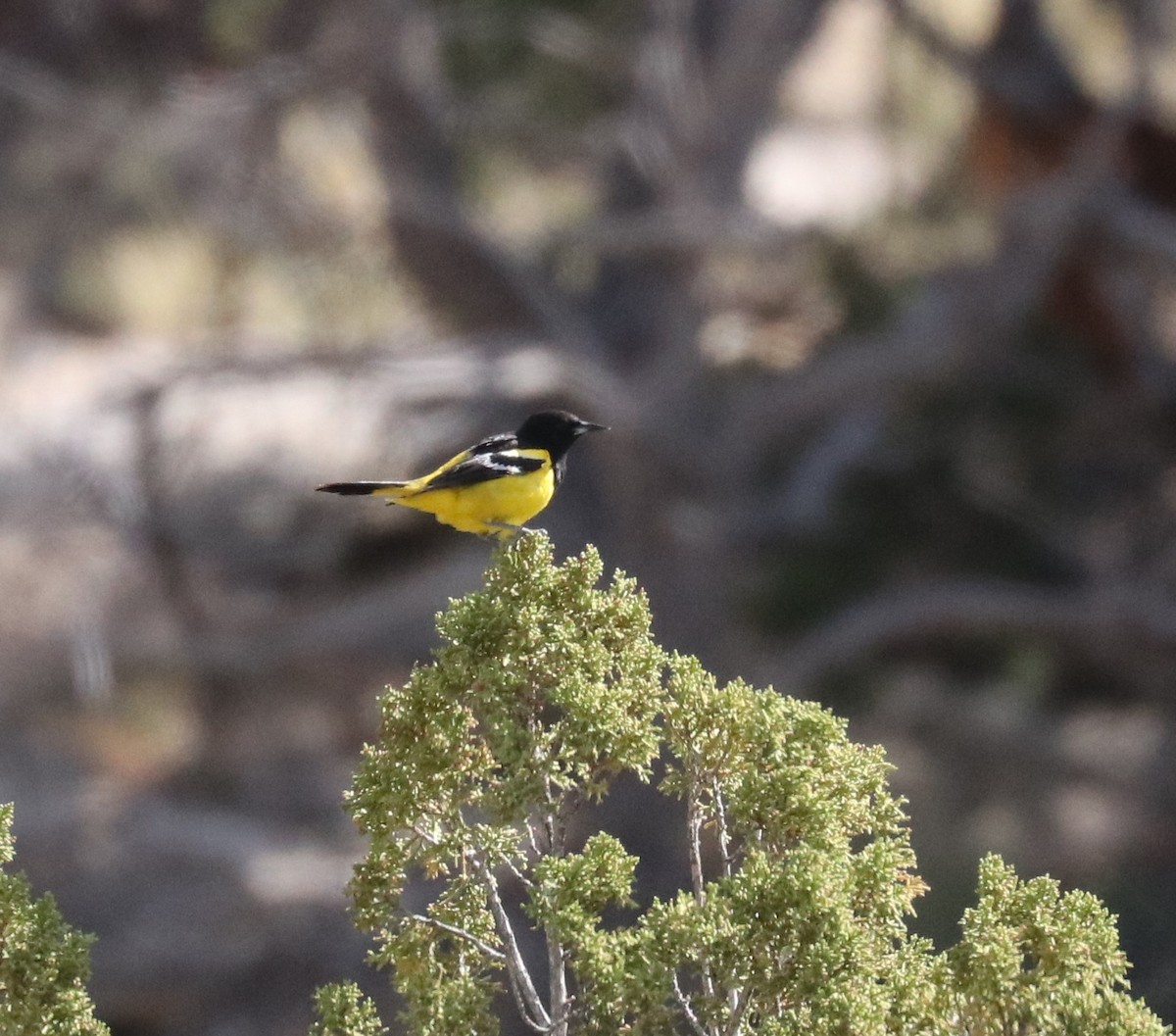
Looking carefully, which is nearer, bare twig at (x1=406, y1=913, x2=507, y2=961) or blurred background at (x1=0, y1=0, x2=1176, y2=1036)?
bare twig at (x1=406, y1=913, x2=507, y2=961)

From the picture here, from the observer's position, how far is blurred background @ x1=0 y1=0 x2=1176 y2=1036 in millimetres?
8727

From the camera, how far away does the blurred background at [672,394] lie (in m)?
8.73

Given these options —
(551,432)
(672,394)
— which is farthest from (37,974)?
(672,394)

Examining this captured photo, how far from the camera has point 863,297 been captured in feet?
30.2

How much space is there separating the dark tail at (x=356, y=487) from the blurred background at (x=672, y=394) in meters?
4.76

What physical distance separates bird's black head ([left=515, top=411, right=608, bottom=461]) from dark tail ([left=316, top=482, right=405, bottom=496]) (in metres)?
0.32

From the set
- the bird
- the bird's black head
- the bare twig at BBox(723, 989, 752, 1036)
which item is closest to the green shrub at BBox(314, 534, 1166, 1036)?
the bare twig at BBox(723, 989, 752, 1036)

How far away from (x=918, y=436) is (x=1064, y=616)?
52.0 inches

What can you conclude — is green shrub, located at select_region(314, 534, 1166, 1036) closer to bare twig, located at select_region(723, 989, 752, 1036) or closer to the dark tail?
bare twig, located at select_region(723, 989, 752, 1036)

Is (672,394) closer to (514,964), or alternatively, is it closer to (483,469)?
(483,469)

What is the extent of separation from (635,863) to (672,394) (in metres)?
6.80

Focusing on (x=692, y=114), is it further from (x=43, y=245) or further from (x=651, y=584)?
(x=43, y=245)

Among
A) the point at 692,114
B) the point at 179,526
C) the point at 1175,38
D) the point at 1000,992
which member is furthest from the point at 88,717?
the point at 1000,992

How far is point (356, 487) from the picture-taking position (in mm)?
2994
